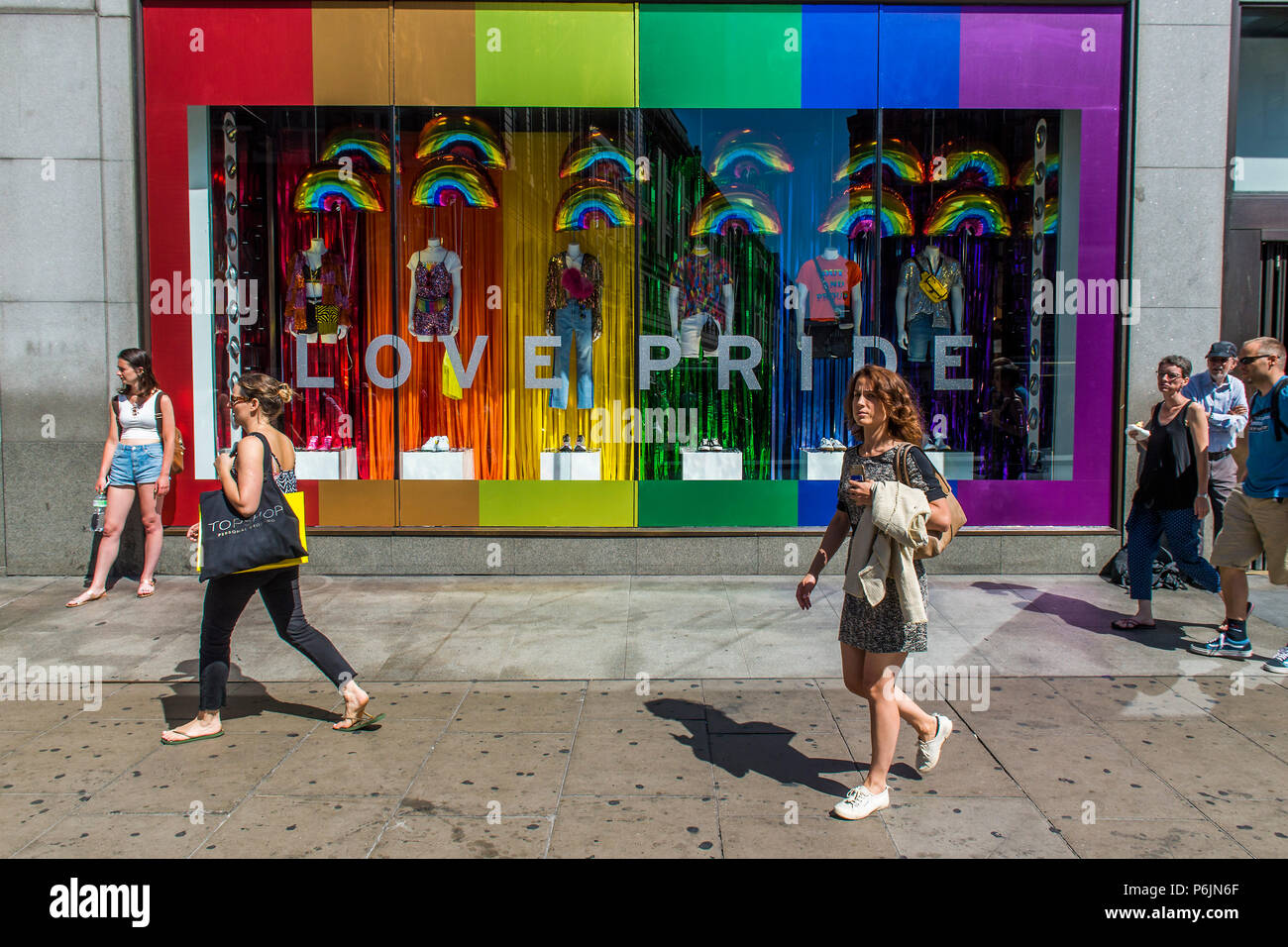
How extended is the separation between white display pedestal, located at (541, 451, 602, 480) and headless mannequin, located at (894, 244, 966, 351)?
9.06 feet

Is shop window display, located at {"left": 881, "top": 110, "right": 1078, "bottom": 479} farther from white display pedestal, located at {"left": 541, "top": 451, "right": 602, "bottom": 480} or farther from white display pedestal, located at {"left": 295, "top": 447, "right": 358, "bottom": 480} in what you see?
white display pedestal, located at {"left": 295, "top": 447, "right": 358, "bottom": 480}

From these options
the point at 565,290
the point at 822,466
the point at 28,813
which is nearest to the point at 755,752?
the point at 28,813

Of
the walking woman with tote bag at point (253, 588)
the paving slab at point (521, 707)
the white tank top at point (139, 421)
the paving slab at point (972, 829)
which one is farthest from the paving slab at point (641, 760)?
the white tank top at point (139, 421)

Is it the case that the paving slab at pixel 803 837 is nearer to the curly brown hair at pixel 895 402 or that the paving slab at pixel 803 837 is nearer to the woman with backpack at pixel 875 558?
the woman with backpack at pixel 875 558

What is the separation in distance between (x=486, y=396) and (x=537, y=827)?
17.9 ft

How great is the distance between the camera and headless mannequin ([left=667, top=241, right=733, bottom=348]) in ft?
28.5

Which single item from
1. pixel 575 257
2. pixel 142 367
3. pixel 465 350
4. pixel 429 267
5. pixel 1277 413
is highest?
pixel 575 257

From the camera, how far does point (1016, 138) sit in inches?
331

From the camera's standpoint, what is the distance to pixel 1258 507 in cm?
592

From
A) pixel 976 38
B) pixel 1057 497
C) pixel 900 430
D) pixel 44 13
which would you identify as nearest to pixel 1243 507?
pixel 1057 497

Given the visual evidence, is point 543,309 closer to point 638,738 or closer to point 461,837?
point 638,738

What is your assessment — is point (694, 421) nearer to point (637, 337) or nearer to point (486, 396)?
point (637, 337)

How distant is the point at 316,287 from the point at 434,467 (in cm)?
187

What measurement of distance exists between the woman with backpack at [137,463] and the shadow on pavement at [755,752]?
4514 millimetres
